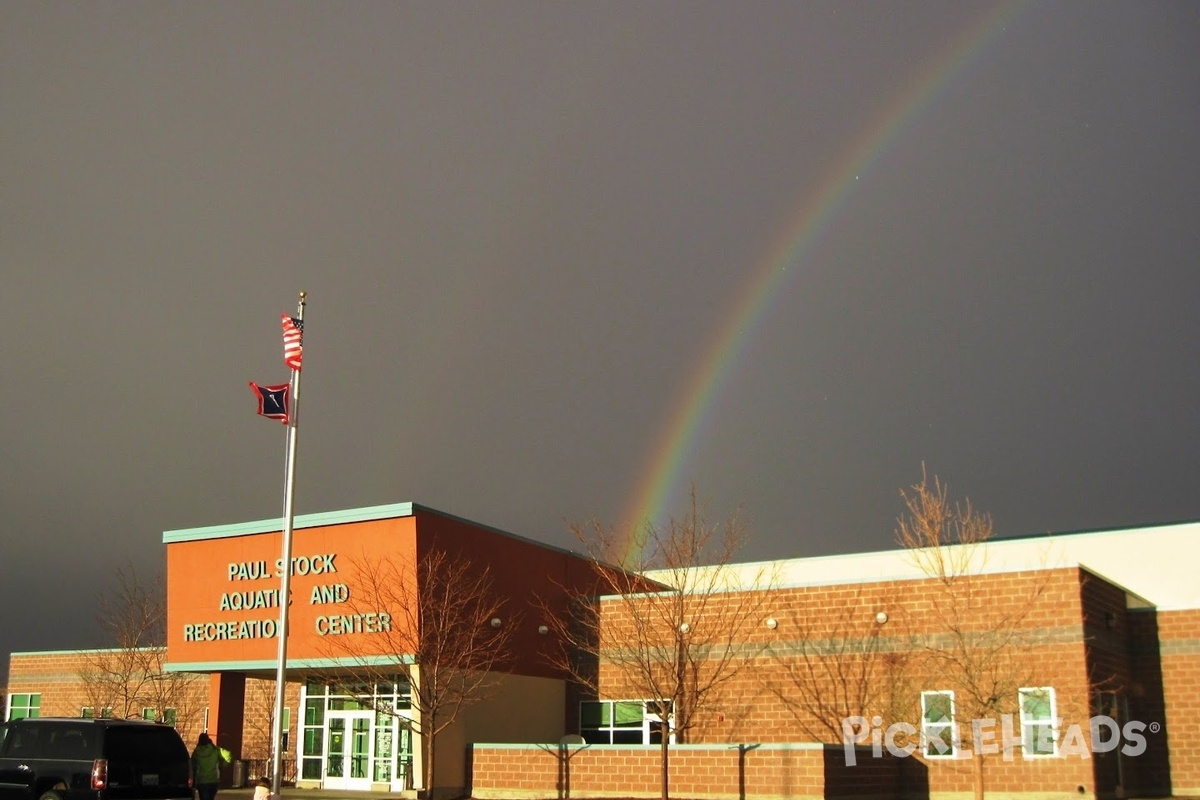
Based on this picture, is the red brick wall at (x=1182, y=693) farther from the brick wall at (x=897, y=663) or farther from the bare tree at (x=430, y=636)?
the bare tree at (x=430, y=636)

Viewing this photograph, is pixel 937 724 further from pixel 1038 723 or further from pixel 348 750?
pixel 348 750

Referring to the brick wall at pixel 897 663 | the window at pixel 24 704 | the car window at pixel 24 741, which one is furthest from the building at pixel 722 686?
the window at pixel 24 704

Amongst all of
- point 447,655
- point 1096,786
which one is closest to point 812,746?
point 1096,786

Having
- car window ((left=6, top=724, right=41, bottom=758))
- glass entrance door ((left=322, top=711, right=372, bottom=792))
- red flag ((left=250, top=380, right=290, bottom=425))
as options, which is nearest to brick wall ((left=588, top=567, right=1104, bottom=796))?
glass entrance door ((left=322, top=711, right=372, bottom=792))

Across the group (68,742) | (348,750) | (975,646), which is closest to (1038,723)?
(975,646)

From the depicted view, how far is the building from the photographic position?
29250 millimetres

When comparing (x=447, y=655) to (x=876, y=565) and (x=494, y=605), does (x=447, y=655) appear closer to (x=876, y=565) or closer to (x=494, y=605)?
(x=494, y=605)

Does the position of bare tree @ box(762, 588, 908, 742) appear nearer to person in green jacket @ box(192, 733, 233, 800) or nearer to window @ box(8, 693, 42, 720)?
person in green jacket @ box(192, 733, 233, 800)

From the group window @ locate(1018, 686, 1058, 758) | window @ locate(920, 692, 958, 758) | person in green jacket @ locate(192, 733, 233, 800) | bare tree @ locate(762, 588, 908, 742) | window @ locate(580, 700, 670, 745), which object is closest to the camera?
person in green jacket @ locate(192, 733, 233, 800)

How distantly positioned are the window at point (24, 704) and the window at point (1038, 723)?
41.5 meters

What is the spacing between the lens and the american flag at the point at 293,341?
27.7 meters

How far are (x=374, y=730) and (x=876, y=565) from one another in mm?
22467

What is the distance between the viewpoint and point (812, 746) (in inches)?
1091

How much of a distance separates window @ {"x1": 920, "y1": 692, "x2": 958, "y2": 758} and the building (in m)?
0.05
